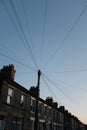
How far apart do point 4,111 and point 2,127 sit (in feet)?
4.45

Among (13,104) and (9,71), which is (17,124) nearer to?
(13,104)

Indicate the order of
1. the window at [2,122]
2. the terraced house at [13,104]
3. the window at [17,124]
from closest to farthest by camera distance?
the window at [2,122] → the terraced house at [13,104] → the window at [17,124]

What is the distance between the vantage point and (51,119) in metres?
28.9

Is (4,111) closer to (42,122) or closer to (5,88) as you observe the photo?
(5,88)

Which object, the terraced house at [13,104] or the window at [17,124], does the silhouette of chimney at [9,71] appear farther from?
the window at [17,124]

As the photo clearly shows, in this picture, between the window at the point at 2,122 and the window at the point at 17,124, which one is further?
the window at the point at 17,124

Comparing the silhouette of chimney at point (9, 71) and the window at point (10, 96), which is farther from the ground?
the silhouette of chimney at point (9, 71)

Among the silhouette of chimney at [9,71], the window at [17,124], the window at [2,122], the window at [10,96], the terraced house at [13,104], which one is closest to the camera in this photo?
the window at [2,122]

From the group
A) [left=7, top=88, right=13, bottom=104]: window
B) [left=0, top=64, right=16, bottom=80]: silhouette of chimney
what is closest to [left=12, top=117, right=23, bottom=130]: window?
[left=7, top=88, right=13, bottom=104]: window

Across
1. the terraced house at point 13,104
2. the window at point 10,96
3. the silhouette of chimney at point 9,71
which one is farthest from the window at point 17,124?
the silhouette of chimney at point 9,71

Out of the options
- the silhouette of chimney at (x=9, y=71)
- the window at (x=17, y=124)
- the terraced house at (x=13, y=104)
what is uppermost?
the silhouette of chimney at (x=9, y=71)

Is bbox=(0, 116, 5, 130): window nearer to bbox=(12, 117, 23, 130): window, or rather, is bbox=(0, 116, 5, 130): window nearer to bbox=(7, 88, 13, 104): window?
bbox=(7, 88, 13, 104): window

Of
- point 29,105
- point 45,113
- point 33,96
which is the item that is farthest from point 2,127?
point 45,113

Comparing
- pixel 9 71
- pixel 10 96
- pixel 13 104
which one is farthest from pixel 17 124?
pixel 9 71
